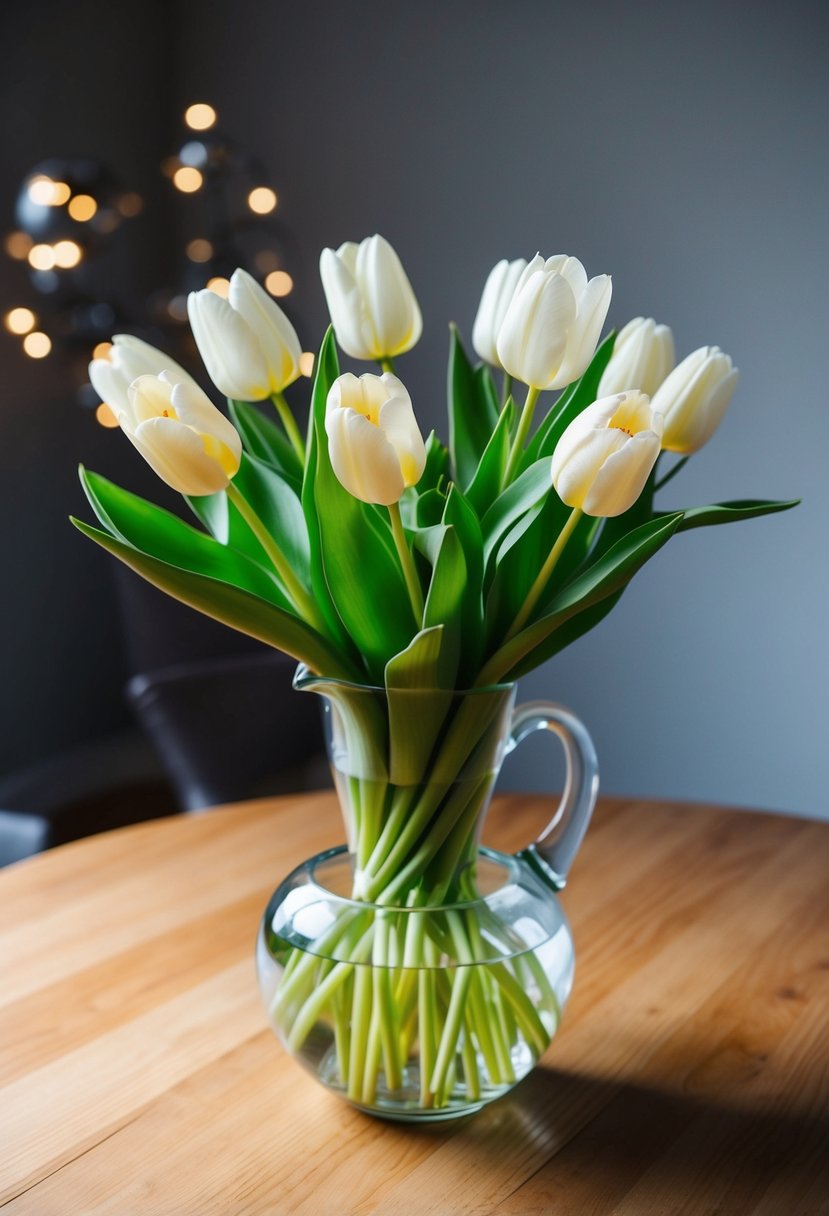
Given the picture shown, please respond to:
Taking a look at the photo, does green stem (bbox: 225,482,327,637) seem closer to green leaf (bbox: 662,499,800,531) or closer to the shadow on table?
green leaf (bbox: 662,499,800,531)

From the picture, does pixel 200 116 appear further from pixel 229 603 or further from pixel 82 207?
pixel 229 603

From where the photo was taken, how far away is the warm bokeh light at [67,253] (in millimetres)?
2348

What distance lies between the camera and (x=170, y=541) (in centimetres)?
75

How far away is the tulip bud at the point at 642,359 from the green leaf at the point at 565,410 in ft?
0.03

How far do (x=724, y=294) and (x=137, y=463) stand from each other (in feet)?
5.32

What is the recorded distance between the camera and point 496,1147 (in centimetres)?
76

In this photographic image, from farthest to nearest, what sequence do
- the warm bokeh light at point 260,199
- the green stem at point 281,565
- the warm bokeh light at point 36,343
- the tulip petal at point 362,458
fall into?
the warm bokeh light at point 36,343
the warm bokeh light at point 260,199
the green stem at point 281,565
the tulip petal at point 362,458

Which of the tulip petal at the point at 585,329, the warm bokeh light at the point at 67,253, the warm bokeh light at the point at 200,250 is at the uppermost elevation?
the warm bokeh light at the point at 200,250

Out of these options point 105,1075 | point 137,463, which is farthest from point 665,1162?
point 137,463

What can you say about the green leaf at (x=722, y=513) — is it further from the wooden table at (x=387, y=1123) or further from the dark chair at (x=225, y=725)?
the dark chair at (x=225, y=725)

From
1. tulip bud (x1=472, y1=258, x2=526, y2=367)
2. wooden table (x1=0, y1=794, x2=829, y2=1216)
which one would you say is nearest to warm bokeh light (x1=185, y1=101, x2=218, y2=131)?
wooden table (x1=0, y1=794, x2=829, y2=1216)

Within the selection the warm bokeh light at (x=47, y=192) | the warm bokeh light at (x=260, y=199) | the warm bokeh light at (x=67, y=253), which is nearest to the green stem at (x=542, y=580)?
the warm bokeh light at (x=47, y=192)

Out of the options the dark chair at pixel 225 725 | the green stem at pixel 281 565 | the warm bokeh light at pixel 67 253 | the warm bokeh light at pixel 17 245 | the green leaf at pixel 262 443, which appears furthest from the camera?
the warm bokeh light at pixel 17 245

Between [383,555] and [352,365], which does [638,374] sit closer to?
[383,555]
